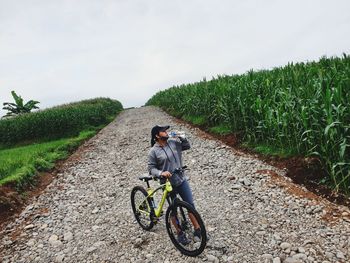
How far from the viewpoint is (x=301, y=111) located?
28.0 ft

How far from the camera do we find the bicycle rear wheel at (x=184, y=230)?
5605 mm

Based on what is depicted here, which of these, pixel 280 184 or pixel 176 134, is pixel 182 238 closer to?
pixel 176 134

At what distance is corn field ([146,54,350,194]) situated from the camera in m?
7.29

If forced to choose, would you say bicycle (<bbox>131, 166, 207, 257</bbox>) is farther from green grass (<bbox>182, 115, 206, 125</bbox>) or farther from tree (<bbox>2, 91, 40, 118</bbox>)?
tree (<bbox>2, 91, 40, 118</bbox>)

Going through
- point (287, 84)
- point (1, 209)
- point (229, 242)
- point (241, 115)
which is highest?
point (287, 84)

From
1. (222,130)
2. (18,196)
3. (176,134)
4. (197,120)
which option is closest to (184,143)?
(176,134)

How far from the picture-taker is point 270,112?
1002cm

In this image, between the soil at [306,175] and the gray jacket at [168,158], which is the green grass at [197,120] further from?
the gray jacket at [168,158]

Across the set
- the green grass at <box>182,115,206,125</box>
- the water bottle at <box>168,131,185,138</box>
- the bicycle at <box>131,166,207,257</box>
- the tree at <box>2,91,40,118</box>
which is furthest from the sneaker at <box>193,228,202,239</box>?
the tree at <box>2,91,40,118</box>

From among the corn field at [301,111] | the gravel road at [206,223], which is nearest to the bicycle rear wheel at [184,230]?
the gravel road at [206,223]

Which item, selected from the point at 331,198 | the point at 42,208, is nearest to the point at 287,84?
the point at 331,198

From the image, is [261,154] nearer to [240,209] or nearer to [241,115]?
[241,115]

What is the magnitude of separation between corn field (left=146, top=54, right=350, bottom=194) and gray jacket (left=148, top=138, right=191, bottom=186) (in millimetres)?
3192

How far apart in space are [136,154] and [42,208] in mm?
5368
